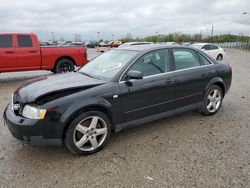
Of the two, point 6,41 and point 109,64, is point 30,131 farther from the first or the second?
point 6,41

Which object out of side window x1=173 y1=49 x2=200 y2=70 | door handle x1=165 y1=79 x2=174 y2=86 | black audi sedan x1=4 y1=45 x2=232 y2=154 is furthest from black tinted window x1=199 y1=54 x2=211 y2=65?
door handle x1=165 y1=79 x2=174 y2=86

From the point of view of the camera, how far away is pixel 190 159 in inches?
122

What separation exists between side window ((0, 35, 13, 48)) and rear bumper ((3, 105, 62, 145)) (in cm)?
627

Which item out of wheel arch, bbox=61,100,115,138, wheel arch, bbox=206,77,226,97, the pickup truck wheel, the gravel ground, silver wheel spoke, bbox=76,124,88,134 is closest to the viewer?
the gravel ground

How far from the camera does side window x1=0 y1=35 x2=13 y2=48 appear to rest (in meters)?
8.12

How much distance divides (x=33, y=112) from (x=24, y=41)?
21.7 ft

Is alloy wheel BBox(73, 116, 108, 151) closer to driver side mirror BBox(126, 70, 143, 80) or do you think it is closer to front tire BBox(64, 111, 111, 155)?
front tire BBox(64, 111, 111, 155)

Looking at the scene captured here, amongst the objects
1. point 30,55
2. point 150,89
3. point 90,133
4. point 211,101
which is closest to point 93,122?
point 90,133

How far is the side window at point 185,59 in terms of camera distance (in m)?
4.15

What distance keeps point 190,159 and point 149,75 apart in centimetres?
149

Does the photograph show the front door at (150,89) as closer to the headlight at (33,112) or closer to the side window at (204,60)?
the side window at (204,60)

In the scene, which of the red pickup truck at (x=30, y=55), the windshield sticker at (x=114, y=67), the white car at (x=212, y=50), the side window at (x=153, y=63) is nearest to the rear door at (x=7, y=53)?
the red pickup truck at (x=30, y=55)

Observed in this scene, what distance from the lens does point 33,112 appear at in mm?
2883

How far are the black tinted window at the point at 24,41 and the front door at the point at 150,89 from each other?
6412 mm
